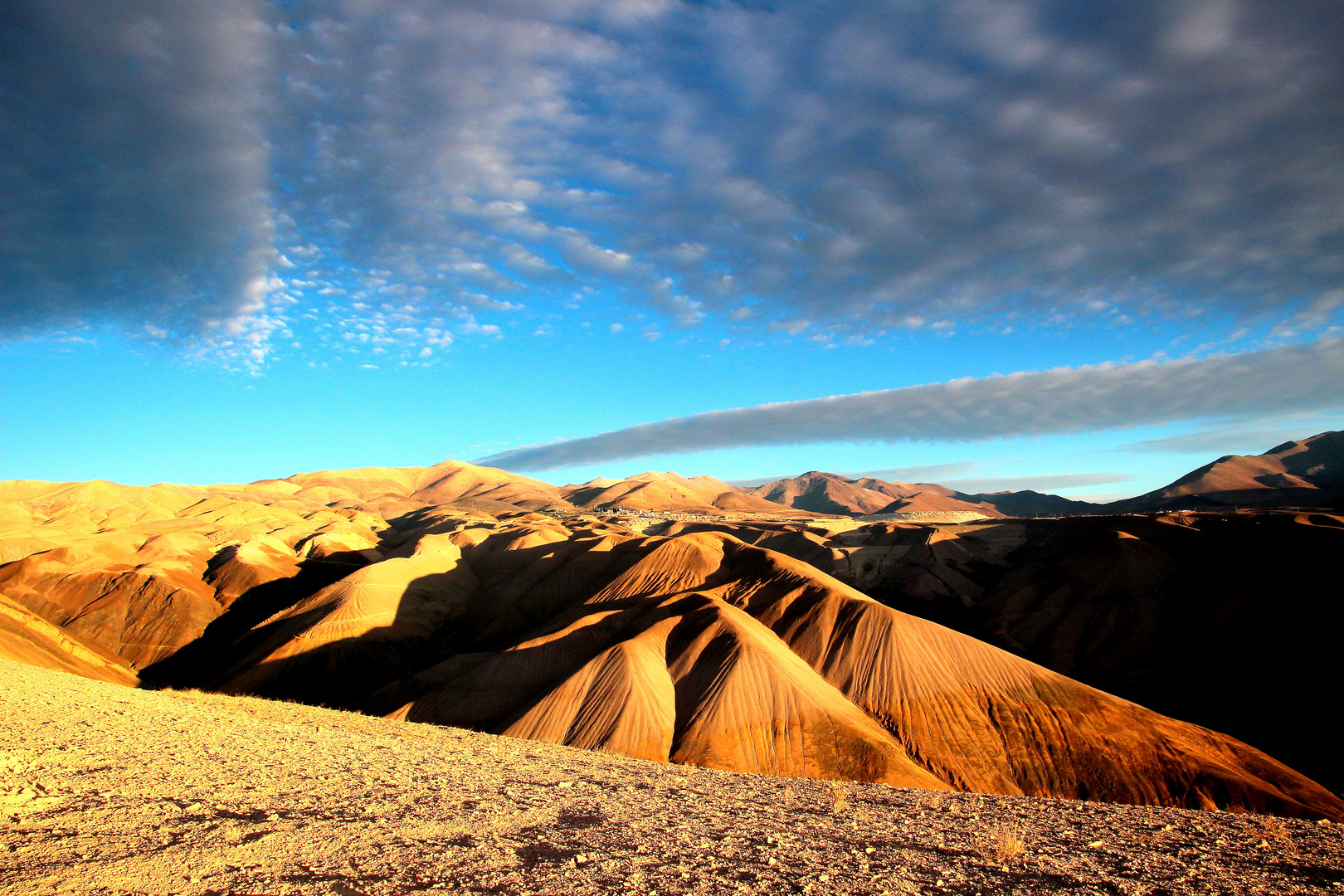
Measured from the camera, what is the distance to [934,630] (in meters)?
33.2

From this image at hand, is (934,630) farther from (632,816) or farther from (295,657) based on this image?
(295,657)

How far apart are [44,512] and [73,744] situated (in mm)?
150049

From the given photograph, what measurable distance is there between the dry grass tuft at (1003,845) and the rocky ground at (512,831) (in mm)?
39

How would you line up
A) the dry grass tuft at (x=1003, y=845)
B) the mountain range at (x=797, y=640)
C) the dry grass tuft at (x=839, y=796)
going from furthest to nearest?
the mountain range at (x=797, y=640)
the dry grass tuft at (x=839, y=796)
the dry grass tuft at (x=1003, y=845)

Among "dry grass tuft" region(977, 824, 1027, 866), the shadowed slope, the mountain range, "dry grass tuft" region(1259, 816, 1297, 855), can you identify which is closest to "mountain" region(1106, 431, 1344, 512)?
the mountain range

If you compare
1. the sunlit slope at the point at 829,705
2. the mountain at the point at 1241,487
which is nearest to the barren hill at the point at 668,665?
the sunlit slope at the point at 829,705

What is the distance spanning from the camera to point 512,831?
7.76 metres

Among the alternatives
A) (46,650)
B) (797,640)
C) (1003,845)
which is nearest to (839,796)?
(1003,845)

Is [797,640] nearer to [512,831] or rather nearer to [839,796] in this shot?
[839,796]

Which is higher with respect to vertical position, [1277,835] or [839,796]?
[1277,835]

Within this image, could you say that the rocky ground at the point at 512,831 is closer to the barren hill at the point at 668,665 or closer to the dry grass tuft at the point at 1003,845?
the dry grass tuft at the point at 1003,845

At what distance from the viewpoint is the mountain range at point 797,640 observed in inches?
998

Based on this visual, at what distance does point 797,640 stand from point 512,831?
29117 mm

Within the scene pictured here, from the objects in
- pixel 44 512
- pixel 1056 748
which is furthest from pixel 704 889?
pixel 44 512
